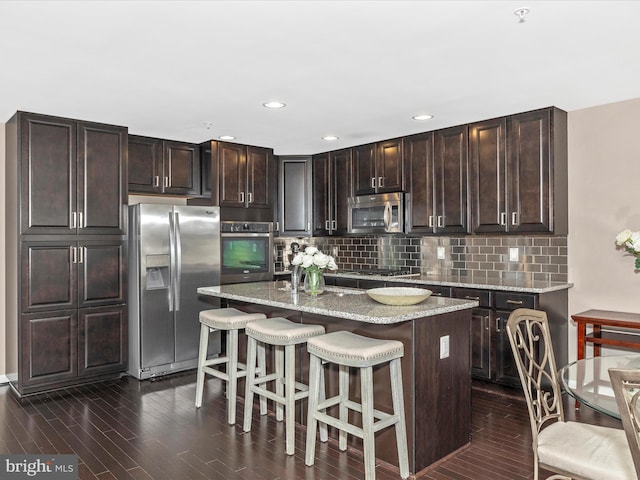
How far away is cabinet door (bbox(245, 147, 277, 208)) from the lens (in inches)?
222

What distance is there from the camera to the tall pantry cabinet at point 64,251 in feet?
13.5

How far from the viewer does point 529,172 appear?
416 centimetres

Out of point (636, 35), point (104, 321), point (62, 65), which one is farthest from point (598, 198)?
point (104, 321)

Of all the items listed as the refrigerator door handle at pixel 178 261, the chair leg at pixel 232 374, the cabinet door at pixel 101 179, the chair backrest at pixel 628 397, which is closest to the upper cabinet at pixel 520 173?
the chair leg at pixel 232 374

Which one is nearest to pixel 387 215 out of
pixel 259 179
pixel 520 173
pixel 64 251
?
pixel 520 173

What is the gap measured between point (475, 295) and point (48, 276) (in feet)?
12.3

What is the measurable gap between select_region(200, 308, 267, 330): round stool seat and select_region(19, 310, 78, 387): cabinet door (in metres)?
1.44

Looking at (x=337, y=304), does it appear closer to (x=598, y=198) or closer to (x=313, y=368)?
(x=313, y=368)

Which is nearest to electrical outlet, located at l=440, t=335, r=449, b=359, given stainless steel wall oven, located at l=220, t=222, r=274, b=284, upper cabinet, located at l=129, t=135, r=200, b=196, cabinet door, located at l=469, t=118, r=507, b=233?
cabinet door, located at l=469, t=118, r=507, b=233

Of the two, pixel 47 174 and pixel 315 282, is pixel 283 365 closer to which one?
pixel 315 282

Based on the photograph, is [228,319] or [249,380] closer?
[249,380]

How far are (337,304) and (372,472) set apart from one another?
984 millimetres

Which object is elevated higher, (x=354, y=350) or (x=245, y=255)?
(x=245, y=255)

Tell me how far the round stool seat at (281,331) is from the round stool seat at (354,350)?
8.6 inches
